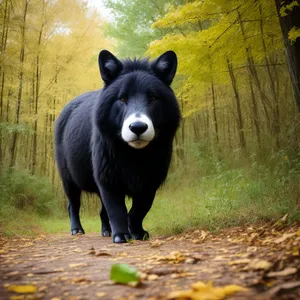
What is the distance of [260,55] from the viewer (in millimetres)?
6617

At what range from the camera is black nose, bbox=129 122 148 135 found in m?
3.13

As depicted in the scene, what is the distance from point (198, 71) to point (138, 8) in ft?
20.9

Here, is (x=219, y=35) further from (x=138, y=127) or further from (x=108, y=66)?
(x=138, y=127)

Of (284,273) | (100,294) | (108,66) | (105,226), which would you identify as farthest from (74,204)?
(284,273)

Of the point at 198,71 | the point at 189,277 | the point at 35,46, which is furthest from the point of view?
the point at 35,46

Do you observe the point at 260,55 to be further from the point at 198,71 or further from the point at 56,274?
the point at 56,274

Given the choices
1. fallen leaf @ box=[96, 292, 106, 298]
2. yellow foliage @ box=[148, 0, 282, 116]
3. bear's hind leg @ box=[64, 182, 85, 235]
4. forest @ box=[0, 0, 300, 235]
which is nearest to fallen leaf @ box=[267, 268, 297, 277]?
fallen leaf @ box=[96, 292, 106, 298]

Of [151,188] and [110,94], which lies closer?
[110,94]

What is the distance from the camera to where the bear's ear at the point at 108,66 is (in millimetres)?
3979

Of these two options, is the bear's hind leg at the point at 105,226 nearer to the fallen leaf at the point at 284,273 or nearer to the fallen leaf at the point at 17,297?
the fallen leaf at the point at 17,297

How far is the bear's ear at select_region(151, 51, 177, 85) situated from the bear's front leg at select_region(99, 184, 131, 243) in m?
1.57

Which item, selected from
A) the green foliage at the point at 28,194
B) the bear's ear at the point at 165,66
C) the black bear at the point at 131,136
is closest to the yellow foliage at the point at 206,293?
the black bear at the point at 131,136

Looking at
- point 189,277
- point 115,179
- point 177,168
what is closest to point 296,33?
point 115,179

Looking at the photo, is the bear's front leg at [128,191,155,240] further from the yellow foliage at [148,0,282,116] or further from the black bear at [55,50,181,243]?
the yellow foliage at [148,0,282,116]
